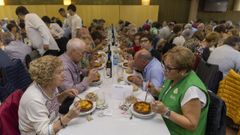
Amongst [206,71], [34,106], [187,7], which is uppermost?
[187,7]

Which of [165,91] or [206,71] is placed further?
[206,71]

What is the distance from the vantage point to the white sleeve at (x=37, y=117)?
1.30 metres

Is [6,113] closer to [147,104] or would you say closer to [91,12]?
[147,104]

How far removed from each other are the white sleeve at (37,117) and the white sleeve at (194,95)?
96 cm

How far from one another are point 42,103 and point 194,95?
1.07 metres

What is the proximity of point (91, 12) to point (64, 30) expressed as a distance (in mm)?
3419

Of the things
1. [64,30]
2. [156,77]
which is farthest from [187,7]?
[156,77]

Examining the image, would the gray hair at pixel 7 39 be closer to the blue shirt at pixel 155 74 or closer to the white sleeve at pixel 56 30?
the white sleeve at pixel 56 30

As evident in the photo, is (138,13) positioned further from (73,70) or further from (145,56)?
(73,70)

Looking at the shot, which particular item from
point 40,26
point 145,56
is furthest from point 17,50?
point 145,56

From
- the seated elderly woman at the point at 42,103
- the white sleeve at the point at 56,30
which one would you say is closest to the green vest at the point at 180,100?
the seated elderly woman at the point at 42,103

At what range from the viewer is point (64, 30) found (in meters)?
5.77

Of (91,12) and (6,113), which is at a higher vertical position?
(91,12)

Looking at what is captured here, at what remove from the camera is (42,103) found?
1349mm
